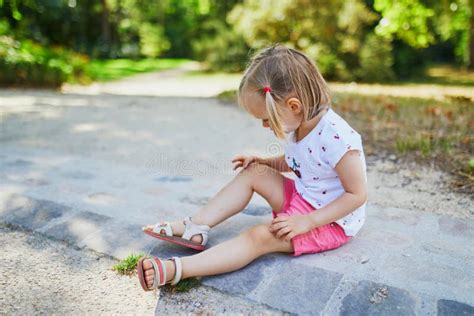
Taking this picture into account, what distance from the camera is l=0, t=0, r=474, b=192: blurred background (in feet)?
15.8

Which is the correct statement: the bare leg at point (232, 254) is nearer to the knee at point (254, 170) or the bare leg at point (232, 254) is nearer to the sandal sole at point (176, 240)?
the sandal sole at point (176, 240)

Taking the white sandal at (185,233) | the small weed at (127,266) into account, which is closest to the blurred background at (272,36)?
the white sandal at (185,233)

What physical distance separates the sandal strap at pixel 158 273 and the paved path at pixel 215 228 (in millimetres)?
227

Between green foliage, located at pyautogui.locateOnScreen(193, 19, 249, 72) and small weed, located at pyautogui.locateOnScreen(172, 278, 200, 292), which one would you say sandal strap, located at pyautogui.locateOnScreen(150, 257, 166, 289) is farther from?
green foliage, located at pyautogui.locateOnScreen(193, 19, 249, 72)

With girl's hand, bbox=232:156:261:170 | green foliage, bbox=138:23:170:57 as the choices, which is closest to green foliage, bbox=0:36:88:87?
girl's hand, bbox=232:156:261:170

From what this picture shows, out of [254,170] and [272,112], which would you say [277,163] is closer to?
[254,170]

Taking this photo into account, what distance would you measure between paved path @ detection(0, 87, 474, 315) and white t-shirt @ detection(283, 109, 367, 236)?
0.23m

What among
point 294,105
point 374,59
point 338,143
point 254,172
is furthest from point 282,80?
point 374,59

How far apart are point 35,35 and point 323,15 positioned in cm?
1064

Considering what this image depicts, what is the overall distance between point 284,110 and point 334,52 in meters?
10.8

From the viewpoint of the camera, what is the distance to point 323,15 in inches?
460

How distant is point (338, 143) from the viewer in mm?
1876

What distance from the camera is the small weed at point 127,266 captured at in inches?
74.3

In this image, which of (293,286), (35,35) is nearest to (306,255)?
(293,286)
